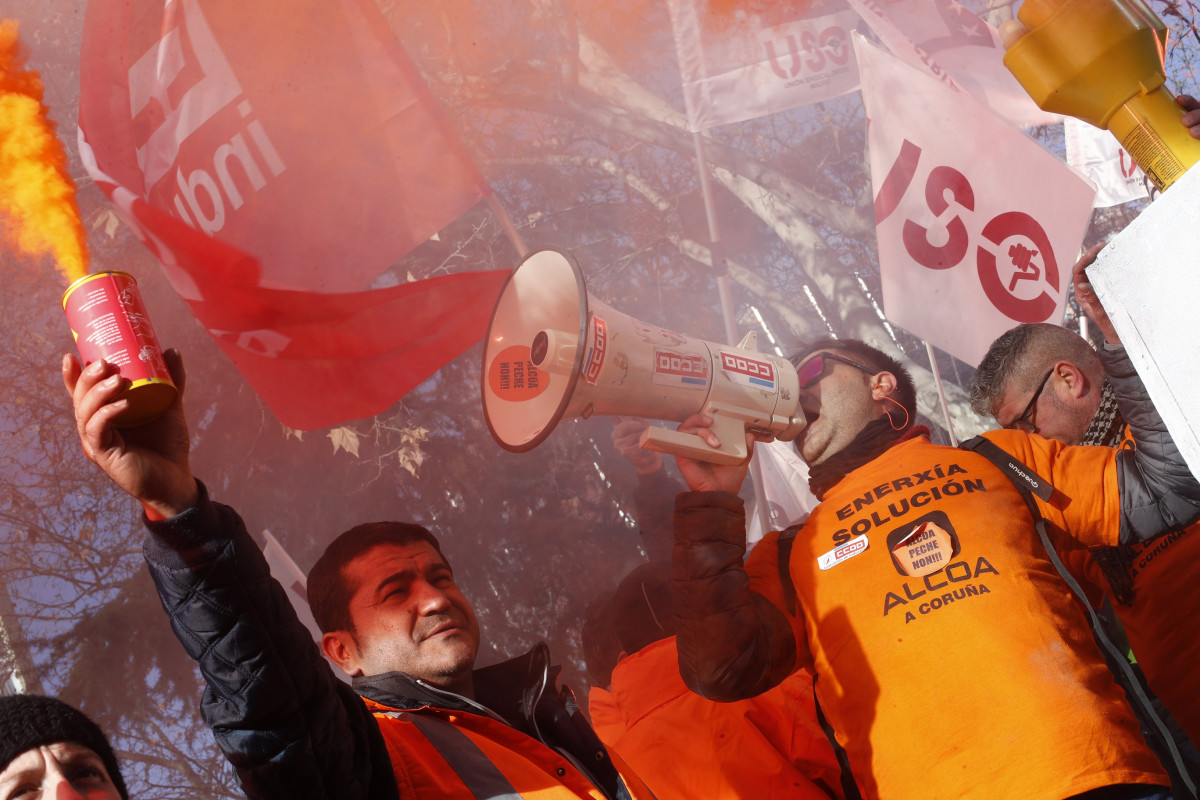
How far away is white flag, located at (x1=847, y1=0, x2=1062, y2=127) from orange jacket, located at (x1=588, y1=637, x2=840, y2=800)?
4321mm

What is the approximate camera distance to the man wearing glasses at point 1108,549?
2520mm

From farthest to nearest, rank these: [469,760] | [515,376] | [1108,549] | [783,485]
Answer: [783,485], [515,376], [1108,549], [469,760]

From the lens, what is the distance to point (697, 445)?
2.71 m

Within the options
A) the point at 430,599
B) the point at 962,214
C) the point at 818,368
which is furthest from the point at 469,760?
the point at 962,214

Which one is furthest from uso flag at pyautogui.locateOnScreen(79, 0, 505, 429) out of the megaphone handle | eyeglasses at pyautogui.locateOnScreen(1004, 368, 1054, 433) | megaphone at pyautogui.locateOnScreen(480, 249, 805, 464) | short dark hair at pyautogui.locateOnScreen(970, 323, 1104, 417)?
eyeglasses at pyautogui.locateOnScreen(1004, 368, 1054, 433)

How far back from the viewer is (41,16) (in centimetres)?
599

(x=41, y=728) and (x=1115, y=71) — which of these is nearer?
(x=1115, y=71)

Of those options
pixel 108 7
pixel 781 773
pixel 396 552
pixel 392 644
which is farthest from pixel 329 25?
pixel 781 773

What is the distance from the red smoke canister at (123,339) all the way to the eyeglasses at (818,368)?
205 cm

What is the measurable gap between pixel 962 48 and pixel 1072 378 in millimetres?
4178

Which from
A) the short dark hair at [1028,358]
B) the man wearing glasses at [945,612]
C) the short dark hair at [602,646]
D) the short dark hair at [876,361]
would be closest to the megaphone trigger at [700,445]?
the man wearing glasses at [945,612]

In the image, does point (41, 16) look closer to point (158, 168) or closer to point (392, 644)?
point (158, 168)

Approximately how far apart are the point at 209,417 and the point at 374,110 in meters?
Answer: 2.72

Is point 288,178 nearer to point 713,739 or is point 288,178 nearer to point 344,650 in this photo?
point 344,650
